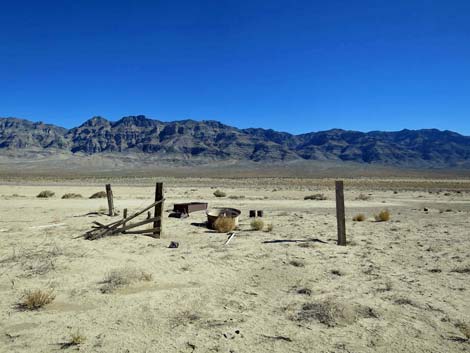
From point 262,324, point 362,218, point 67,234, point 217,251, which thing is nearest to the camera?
point 262,324

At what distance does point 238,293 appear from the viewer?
276 inches

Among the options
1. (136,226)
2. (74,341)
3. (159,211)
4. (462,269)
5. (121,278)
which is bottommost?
(462,269)

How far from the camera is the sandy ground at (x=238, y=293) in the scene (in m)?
5.17

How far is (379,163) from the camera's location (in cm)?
19562

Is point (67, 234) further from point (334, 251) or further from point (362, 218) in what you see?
point (362, 218)

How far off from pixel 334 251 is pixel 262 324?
17.5ft

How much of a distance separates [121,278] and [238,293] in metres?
2.31

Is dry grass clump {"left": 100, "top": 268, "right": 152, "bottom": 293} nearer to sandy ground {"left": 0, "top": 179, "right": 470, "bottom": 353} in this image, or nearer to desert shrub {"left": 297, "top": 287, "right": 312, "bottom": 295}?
sandy ground {"left": 0, "top": 179, "right": 470, "bottom": 353}

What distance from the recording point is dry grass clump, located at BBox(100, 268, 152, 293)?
713cm

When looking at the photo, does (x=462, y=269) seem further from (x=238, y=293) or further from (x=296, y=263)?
(x=238, y=293)

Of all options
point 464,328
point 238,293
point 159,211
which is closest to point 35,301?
point 238,293

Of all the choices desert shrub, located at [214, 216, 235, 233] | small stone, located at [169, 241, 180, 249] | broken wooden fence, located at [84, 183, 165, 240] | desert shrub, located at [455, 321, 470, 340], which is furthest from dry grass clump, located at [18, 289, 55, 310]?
desert shrub, located at [214, 216, 235, 233]

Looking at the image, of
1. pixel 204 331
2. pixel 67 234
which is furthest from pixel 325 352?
pixel 67 234

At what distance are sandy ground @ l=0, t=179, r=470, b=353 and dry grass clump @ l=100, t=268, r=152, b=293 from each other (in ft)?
0.10
